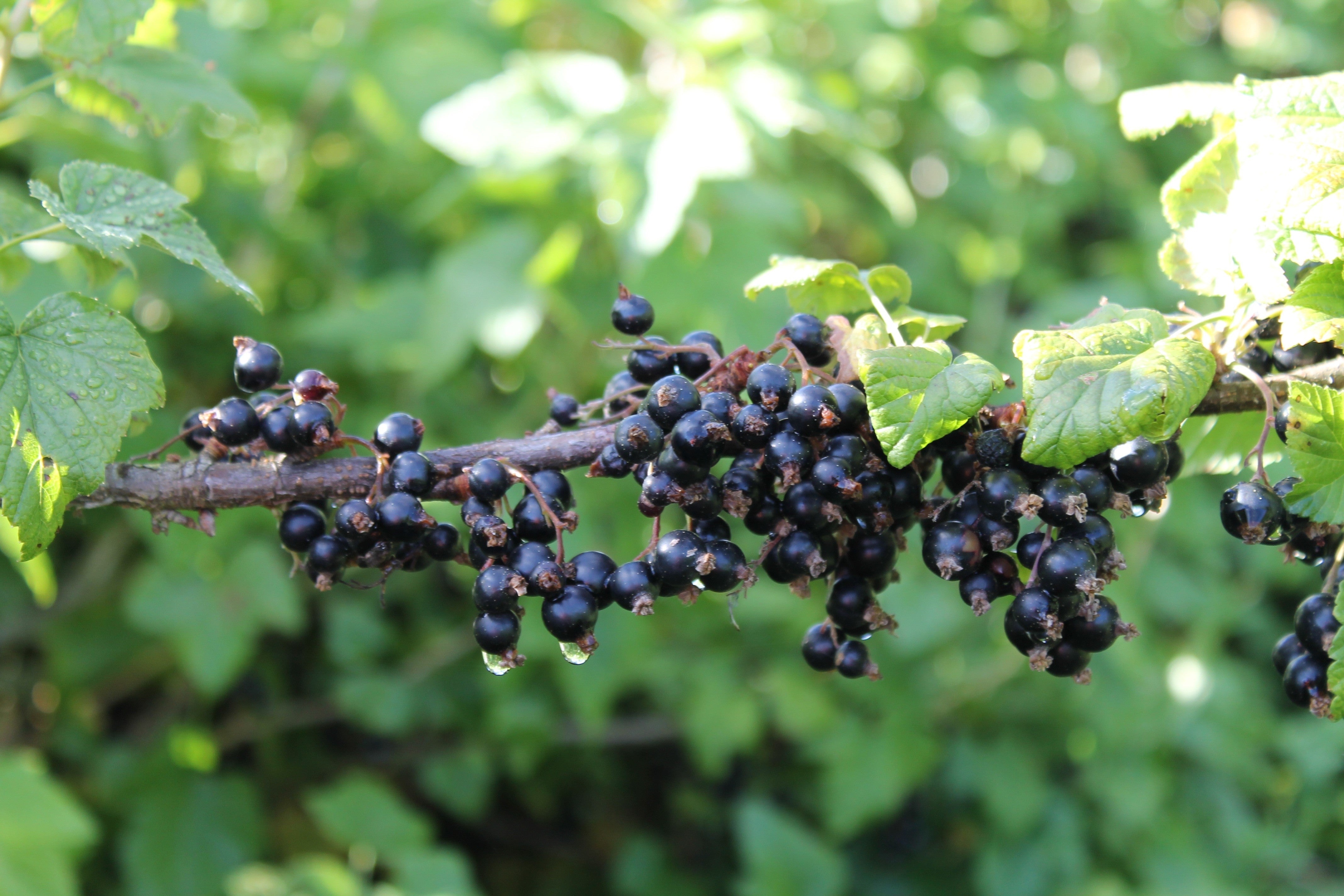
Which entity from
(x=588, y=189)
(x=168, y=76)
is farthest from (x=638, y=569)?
(x=588, y=189)

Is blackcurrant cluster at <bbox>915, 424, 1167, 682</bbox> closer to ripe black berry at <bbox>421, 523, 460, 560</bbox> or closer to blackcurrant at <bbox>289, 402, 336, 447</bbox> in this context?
ripe black berry at <bbox>421, 523, 460, 560</bbox>

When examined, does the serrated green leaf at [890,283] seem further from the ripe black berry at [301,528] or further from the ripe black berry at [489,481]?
the ripe black berry at [301,528]

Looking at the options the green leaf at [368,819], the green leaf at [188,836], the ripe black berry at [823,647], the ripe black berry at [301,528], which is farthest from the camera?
the green leaf at [188,836]

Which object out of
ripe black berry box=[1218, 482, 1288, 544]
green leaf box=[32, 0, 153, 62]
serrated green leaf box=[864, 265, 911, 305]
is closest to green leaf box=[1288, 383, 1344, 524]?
ripe black berry box=[1218, 482, 1288, 544]

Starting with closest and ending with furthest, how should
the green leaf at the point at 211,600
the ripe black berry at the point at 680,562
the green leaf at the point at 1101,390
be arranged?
the green leaf at the point at 1101,390 < the ripe black berry at the point at 680,562 < the green leaf at the point at 211,600

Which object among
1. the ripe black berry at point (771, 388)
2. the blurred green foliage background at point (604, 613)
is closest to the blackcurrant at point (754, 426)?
the ripe black berry at point (771, 388)

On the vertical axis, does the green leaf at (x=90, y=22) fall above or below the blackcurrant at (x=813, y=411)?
above

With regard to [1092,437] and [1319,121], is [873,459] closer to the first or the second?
[1092,437]
